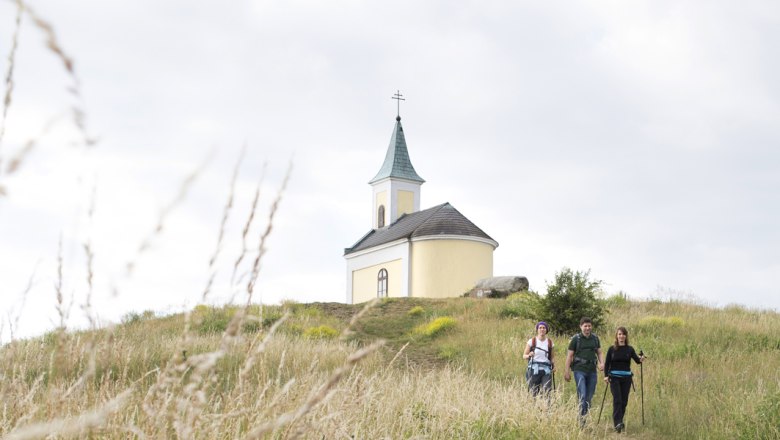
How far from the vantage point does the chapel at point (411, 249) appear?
35.2 m

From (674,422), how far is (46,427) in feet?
38.8

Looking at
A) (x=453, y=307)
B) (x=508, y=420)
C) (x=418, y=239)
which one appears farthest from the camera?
(x=418, y=239)

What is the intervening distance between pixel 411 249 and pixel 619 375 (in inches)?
988

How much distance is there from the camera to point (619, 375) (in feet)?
37.4

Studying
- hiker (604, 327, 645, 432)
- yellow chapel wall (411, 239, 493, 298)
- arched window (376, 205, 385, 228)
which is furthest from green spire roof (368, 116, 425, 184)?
hiker (604, 327, 645, 432)

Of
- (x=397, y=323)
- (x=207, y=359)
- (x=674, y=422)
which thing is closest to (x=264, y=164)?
(x=207, y=359)

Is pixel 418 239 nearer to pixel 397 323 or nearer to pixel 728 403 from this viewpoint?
pixel 397 323

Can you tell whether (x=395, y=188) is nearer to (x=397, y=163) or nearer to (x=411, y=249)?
(x=397, y=163)

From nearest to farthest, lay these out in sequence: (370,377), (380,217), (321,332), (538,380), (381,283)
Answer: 1. (370,377)
2. (538,380)
3. (321,332)
4. (381,283)
5. (380,217)

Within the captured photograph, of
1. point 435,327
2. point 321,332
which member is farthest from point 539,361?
point 435,327

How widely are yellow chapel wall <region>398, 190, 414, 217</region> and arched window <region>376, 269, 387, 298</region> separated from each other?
18.5ft

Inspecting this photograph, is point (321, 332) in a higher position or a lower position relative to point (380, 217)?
lower

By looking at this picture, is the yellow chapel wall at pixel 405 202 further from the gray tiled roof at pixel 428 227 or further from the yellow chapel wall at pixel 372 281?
the yellow chapel wall at pixel 372 281

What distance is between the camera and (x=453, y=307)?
87.1 ft
